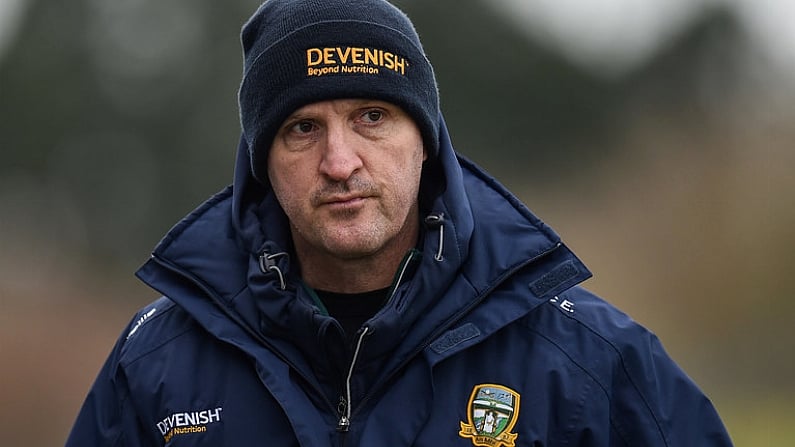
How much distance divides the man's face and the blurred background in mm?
7900

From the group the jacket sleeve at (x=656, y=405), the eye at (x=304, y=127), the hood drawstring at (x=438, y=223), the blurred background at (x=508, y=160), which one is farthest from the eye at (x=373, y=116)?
the blurred background at (x=508, y=160)

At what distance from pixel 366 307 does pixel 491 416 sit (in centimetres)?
Answer: 52

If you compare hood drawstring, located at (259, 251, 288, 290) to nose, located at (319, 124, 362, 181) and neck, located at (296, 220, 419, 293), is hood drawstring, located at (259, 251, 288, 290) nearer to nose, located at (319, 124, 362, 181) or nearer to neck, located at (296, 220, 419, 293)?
neck, located at (296, 220, 419, 293)

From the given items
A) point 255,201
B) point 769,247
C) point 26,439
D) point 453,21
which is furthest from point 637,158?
point 255,201

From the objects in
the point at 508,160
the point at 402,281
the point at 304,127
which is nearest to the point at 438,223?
the point at 402,281

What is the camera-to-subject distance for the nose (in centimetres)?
376

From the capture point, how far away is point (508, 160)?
21.4m

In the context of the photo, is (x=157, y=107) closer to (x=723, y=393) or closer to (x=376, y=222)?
(x=723, y=393)

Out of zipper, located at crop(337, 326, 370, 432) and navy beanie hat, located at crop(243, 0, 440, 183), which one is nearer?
zipper, located at crop(337, 326, 370, 432)

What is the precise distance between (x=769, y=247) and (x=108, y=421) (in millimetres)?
12918

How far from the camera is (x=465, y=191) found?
4043 millimetres

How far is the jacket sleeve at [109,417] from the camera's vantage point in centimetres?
394

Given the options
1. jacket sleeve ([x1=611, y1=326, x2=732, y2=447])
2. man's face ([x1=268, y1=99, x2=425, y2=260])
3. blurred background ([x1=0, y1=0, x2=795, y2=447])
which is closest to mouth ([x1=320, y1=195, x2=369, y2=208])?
man's face ([x1=268, y1=99, x2=425, y2=260])

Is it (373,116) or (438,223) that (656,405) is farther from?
(373,116)
